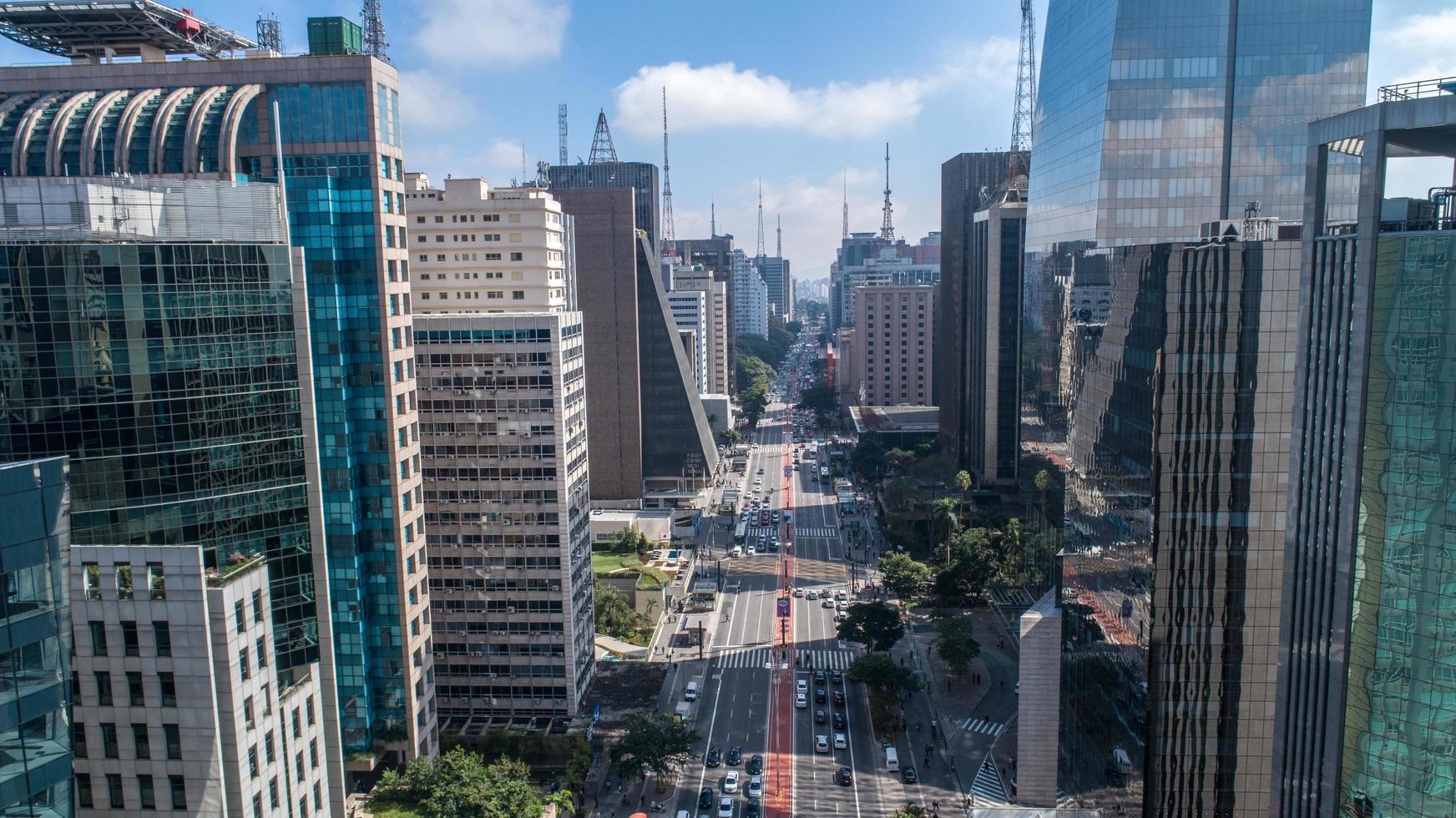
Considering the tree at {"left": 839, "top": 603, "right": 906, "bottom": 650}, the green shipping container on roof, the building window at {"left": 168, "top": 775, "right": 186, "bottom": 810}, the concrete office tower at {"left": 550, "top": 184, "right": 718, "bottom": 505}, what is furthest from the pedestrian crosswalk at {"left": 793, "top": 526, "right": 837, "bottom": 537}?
the building window at {"left": 168, "top": 775, "right": 186, "bottom": 810}

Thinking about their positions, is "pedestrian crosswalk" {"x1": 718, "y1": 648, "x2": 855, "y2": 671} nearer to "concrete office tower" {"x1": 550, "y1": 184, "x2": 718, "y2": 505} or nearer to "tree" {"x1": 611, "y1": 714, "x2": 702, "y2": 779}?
"tree" {"x1": 611, "y1": 714, "x2": 702, "y2": 779}

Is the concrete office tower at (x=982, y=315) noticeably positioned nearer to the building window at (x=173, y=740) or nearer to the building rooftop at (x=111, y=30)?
the building rooftop at (x=111, y=30)

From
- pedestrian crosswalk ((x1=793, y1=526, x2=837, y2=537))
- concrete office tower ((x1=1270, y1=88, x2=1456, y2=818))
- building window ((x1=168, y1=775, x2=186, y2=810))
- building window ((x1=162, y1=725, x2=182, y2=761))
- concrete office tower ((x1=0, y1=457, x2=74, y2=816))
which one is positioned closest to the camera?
concrete office tower ((x1=0, y1=457, x2=74, y2=816))

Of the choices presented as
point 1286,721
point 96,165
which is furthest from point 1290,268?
point 96,165

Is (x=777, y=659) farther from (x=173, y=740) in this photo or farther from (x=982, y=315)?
(x=173, y=740)

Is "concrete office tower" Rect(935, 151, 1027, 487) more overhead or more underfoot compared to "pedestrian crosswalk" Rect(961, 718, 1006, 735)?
more overhead

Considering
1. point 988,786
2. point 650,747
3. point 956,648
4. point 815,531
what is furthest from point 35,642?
point 815,531
